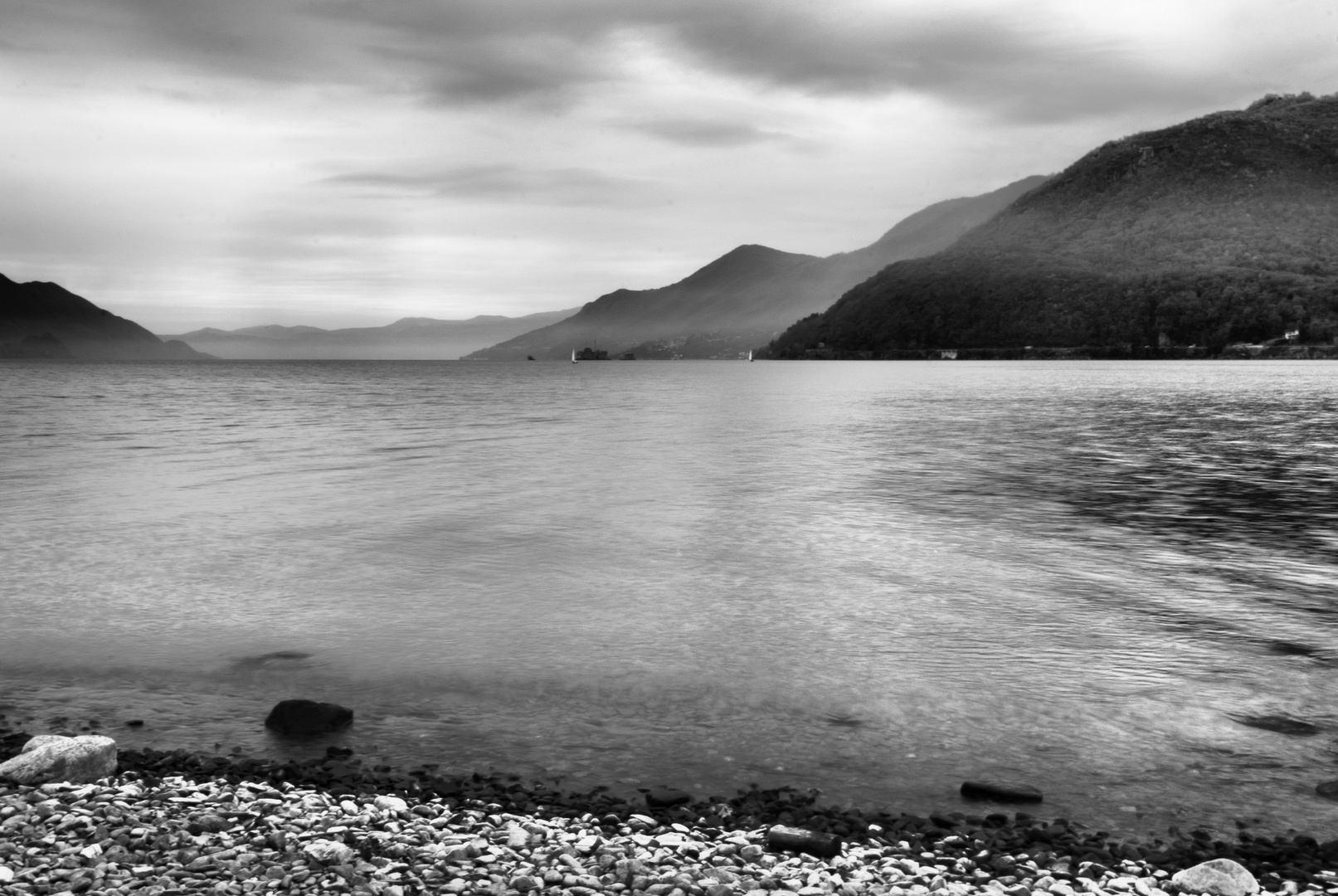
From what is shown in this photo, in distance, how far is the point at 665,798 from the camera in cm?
845

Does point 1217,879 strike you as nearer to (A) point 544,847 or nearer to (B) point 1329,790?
(B) point 1329,790

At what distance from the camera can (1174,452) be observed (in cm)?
4203

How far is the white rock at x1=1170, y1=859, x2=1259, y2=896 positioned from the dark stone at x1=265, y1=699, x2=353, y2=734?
7795 millimetres

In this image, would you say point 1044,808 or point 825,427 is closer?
point 1044,808

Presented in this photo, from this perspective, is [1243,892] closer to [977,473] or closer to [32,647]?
[32,647]

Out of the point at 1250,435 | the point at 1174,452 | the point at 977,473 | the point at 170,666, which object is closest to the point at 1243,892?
the point at 170,666

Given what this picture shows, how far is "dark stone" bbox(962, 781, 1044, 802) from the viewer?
861 centimetres

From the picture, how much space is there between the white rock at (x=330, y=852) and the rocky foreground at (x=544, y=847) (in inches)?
0.5

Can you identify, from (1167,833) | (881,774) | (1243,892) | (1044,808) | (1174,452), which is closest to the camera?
(1243,892)

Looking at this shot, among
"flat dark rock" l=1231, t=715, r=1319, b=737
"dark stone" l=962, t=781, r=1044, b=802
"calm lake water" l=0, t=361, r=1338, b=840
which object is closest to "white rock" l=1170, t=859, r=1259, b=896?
"calm lake water" l=0, t=361, r=1338, b=840

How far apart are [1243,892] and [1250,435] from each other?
4936 cm

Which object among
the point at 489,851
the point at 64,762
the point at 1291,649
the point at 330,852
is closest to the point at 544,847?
the point at 489,851

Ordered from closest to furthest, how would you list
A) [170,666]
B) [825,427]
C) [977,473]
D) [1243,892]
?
[1243,892], [170,666], [977,473], [825,427]

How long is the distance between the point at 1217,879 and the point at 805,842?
2.77 meters
